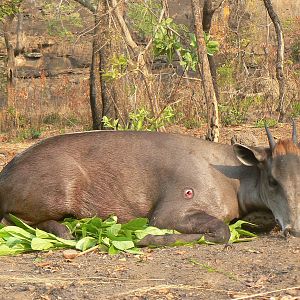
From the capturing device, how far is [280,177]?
705 centimetres

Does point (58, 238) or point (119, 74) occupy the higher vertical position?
point (119, 74)

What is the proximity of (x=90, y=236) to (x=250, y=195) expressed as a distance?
5.45 feet

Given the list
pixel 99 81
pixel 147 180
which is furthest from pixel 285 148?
pixel 99 81

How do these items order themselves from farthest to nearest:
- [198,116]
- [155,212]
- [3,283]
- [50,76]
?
1. [50,76]
2. [198,116]
3. [155,212]
4. [3,283]

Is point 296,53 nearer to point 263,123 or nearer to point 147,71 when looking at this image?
point 263,123

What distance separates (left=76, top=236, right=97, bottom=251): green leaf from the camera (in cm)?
648

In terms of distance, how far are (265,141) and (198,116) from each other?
86.3 inches

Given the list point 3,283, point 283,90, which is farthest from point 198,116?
point 3,283

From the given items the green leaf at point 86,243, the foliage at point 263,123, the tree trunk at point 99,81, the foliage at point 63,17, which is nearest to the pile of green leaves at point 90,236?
the green leaf at point 86,243

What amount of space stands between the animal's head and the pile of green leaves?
385 mm

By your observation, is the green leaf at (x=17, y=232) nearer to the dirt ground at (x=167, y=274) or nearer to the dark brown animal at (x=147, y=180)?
the dark brown animal at (x=147, y=180)

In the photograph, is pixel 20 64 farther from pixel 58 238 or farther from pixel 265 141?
pixel 58 238

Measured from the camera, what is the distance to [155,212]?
726 centimetres

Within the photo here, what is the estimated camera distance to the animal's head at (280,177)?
6.82 metres
